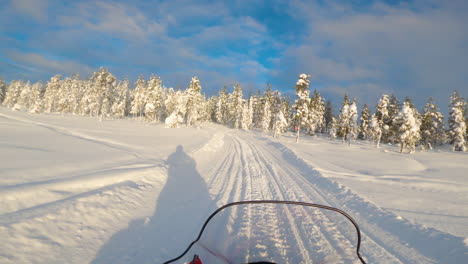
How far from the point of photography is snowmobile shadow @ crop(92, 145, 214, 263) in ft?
12.0

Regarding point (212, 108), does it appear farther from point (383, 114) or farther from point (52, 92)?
point (383, 114)

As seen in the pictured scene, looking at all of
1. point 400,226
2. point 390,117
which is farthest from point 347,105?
point 400,226

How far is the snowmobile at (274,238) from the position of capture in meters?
3.47

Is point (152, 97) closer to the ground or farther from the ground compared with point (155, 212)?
farther from the ground

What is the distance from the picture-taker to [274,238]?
4.24 m

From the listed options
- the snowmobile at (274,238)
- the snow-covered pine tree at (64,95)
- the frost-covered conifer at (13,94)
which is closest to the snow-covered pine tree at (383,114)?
the snowmobile at (274,238)

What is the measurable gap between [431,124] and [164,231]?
6677cm

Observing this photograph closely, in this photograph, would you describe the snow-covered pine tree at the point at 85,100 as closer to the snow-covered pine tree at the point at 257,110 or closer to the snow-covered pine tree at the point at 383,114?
the snow-covered pine tree at the point at 257,110

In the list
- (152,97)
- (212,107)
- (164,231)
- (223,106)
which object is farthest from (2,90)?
(164,231)

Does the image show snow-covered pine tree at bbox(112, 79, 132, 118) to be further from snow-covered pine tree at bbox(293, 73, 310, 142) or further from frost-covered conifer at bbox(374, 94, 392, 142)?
frost-covered conifer at bbox(374, 94, 392, 142)

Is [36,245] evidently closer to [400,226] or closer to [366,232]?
[366,232]

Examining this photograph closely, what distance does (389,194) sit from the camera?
336 inches

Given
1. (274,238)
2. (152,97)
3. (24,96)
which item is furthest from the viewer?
(24,96)

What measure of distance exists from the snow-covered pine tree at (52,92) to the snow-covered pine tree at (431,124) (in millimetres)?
118179
